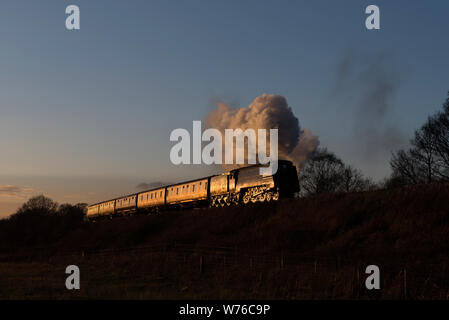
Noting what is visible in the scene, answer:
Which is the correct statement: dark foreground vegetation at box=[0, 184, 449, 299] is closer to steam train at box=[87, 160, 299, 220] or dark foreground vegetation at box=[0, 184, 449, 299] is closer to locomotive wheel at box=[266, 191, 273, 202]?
locomotive wheel at box=[266, 191, 273, 202]

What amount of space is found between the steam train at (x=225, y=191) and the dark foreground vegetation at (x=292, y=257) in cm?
175

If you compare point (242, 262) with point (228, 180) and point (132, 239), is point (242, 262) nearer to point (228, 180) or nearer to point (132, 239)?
point (228, 180)

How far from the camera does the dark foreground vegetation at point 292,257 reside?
14.8 m

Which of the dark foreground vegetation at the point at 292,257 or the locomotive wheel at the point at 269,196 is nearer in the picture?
the dark foreground vegetation at the point at 292,257

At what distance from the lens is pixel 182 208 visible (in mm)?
44719

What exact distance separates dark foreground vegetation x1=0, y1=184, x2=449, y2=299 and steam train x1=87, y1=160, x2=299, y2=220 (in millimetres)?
1747

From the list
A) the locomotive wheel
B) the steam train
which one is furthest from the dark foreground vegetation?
the steam train

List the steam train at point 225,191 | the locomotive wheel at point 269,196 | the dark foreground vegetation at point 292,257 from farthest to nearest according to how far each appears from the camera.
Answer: the locomotive wheel at point 269,196 → the steam train at point 225,191 → the dark foreground vegetation at point 292,257

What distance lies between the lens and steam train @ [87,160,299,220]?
32375mm

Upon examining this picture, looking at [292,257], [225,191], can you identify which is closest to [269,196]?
[225,191]

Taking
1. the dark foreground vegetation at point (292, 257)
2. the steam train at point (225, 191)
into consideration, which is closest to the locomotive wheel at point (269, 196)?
the steam train at point (225, 191)

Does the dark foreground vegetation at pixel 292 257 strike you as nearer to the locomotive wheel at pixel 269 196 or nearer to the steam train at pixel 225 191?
the locomotive wheel at pixel 269 196
